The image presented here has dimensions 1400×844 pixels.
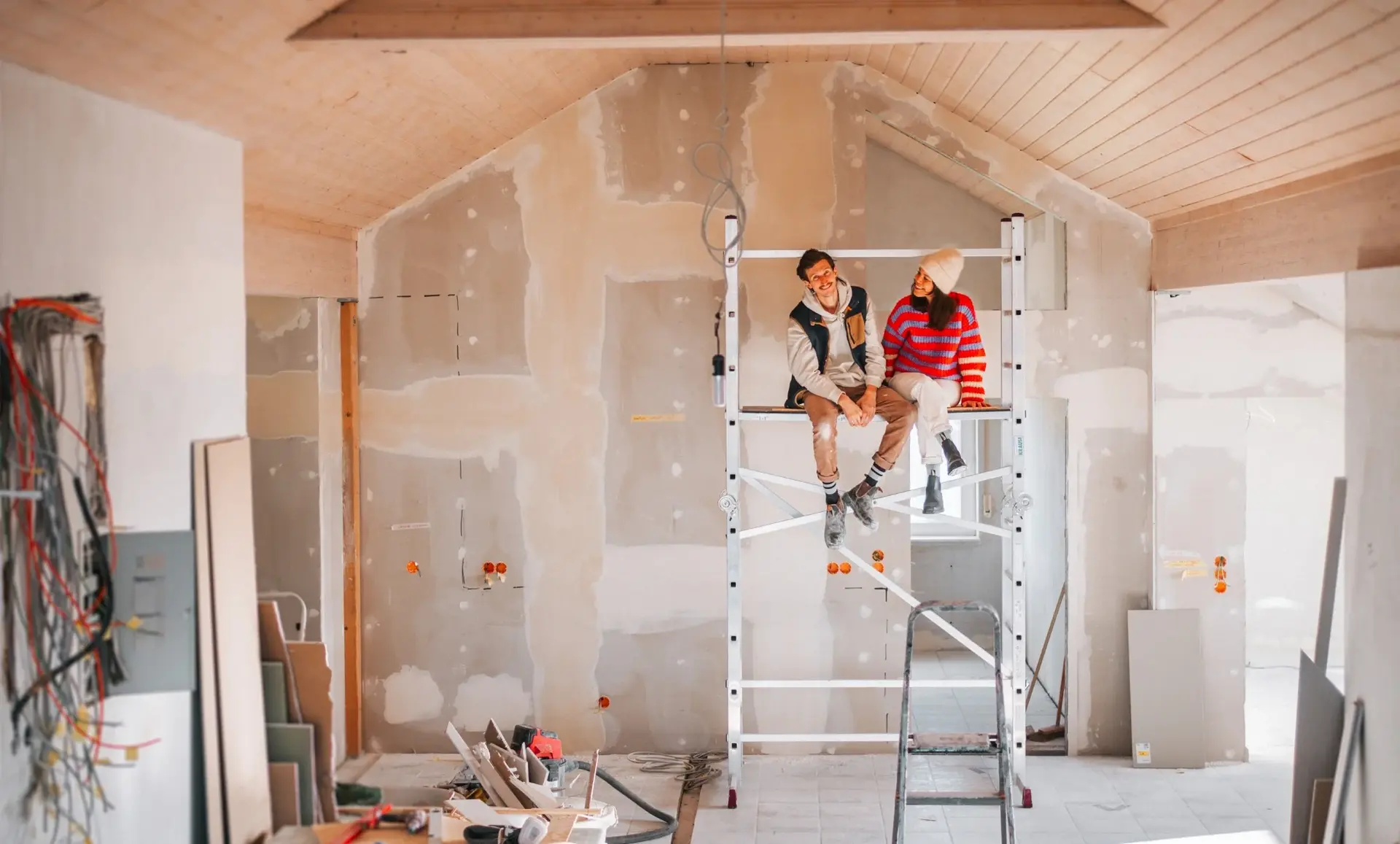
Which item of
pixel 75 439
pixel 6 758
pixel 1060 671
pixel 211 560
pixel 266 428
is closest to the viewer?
pixel 6 758

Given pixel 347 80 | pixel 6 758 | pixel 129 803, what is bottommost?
pixel 129 803

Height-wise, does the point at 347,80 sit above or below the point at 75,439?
above

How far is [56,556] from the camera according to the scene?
2.70 m

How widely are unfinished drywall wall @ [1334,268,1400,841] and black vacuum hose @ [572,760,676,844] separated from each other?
2.55 m

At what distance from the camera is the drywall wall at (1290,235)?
11.9 feet

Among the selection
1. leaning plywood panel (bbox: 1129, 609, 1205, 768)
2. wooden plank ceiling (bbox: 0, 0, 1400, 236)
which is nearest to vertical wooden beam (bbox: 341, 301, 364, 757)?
wooden plank ceiling (bbox: 0, 0, 1400, 236)

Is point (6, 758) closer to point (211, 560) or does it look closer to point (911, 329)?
point (211, 560)

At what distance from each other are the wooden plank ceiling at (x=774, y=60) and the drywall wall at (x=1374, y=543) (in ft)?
1.80

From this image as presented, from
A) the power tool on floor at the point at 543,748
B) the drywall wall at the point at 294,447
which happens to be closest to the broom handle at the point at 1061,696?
the power tool on floor at the point at 543,748

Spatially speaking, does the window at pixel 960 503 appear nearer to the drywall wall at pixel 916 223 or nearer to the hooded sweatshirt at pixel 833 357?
the drywall wall at pixel 916 223

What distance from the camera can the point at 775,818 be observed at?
199 inches

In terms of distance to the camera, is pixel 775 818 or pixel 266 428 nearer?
pixel 775 818

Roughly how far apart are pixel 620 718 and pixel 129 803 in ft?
10.1

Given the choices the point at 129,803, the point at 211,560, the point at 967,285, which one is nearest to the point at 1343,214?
the point at 967,285
